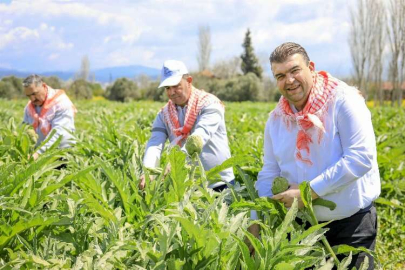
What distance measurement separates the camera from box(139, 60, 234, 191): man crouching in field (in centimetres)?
340

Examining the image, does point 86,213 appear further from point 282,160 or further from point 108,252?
point 282,160

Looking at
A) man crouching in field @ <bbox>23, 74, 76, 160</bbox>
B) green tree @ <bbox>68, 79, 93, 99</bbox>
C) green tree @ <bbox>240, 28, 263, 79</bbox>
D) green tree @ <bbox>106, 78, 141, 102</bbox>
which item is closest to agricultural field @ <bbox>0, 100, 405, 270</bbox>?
man crouching in field @ <bbox>23, 74, 76, 160</bbox>

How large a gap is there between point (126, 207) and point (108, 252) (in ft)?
2.53

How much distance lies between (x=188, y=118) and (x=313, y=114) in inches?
51.9

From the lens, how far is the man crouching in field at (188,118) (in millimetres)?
3398

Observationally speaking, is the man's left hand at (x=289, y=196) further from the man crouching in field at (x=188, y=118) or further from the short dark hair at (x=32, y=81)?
the short dark hair at (x=32, y=81)

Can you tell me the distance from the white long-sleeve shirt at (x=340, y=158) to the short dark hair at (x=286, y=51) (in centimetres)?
26

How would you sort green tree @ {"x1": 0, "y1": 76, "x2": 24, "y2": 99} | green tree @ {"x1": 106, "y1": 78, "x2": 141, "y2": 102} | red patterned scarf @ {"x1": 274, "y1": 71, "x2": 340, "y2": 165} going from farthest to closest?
green tree @ {"x1": 106, "y1": 78, "x2": 141, "y2": 102}
green tree @ {"x1": 0, "y1": 76, "x2": 24, "y2": 99}
red patterned scarf @ {"x1": 274, "y1": 71, "x2": 340, "y2": 165}

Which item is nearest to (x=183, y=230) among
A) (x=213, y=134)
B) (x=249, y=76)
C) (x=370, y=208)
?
(x=370, y=208)

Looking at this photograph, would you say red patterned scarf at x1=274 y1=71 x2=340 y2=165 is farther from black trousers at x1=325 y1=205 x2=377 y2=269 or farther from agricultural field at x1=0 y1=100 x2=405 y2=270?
black trousers at x1=325 y1=205 x2=377 y2=269

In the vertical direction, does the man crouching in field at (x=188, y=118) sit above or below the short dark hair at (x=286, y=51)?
below

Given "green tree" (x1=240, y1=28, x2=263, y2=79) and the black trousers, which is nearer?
the black trousers

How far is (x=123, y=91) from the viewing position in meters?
43.3

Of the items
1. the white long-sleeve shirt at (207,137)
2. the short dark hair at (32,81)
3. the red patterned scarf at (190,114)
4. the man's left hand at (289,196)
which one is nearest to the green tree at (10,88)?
the short dark hair at (32,81)
